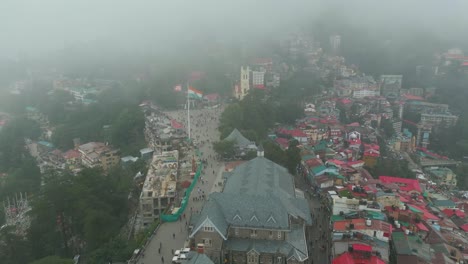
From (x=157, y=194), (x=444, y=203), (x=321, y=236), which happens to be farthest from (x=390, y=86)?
(x=157, y=194)

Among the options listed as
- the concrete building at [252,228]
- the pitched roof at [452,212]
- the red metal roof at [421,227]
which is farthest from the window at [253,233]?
the pitched roof at [452,212]

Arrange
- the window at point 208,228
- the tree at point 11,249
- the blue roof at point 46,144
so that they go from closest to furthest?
the window at point 208,228 < the tree at point 11,249 < the blue roof at point 46,144

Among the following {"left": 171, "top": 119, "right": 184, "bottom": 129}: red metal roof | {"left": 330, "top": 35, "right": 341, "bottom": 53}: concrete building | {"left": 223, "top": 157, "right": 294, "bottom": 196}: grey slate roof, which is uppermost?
{"left": 330, "top": 35, "right": 341, "bottom": 53}: concrete building

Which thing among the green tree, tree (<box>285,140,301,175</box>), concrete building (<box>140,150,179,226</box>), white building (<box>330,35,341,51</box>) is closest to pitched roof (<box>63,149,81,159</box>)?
concrete building (<box>140,150,179,226</box>)

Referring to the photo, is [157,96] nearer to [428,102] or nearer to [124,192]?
[124,192]

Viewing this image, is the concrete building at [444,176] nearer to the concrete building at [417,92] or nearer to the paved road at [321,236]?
the paved road at [321,236]

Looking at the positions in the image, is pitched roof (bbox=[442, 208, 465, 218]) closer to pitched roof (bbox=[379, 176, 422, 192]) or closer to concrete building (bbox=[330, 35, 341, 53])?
pitched roof (bbox=[379, 176, 422, 192])

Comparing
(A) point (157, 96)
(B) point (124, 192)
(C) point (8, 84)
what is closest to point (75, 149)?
(A) point (157, 96)
